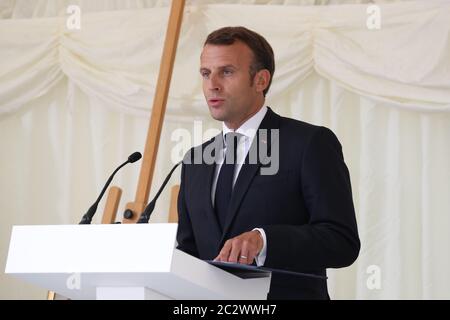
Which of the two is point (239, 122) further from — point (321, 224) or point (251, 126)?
point (321, 224)

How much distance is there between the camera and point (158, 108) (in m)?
4.34

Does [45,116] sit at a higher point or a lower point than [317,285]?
higher

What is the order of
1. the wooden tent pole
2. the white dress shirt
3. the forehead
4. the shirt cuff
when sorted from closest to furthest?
the shirt cuff
the white dress shirt
the forehead
the wooden tent pole

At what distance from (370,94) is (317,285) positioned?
213 centimetres

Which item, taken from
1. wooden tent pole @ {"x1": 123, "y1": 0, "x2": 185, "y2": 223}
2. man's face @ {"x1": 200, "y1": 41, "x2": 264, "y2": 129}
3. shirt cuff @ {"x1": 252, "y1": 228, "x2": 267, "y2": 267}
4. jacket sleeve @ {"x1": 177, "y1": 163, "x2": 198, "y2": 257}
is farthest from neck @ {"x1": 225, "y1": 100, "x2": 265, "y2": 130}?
wooden tent pole @ {"x1": 123, "y1": 0, "x2": 185, "y2": 223}

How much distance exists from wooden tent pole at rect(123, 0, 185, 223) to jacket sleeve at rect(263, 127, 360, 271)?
1.81m

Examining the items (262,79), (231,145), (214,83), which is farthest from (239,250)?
(262,79)

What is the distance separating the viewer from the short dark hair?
8.98 ft

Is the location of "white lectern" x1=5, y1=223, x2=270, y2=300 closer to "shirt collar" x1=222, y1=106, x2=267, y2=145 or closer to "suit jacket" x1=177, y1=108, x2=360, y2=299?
"suit jacket" x1=177, y1=108, x2=360, y2=299

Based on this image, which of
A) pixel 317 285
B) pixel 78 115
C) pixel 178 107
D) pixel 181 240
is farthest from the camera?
pixel 78 115

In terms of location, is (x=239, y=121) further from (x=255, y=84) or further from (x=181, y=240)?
(x=181, y=240)

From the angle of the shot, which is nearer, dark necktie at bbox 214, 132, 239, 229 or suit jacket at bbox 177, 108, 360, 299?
suit jacket at bbox 177, 108, 360, 299

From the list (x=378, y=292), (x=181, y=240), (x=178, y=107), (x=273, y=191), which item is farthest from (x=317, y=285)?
(x=178, y=107)
